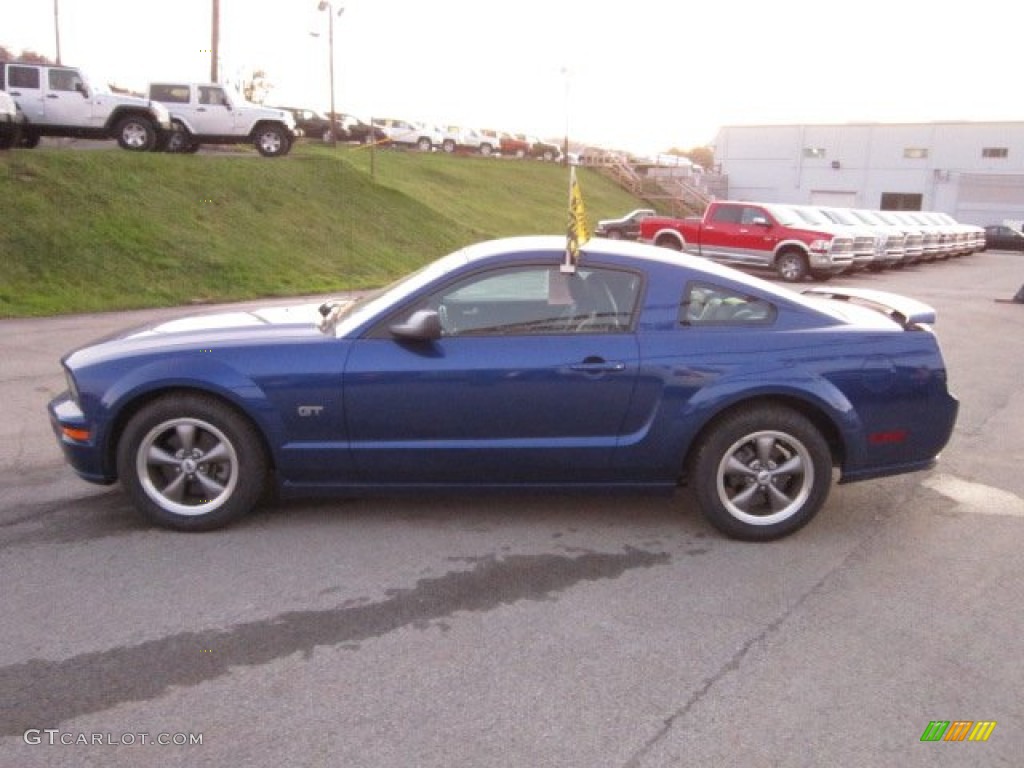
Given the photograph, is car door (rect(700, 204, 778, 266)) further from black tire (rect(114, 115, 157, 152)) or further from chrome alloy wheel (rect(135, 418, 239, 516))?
chrome alloy wheel (rect(135, 418, 239, 516))

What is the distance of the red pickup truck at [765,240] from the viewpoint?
21.2 meters

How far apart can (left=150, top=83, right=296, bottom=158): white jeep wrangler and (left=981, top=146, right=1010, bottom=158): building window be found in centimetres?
4574

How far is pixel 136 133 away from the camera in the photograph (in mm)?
21078

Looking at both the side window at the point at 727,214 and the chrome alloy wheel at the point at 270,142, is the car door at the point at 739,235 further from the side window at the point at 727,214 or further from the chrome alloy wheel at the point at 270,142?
the chrome alloy wheel at the point at 270,142

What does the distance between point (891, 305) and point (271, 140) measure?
21.2 m

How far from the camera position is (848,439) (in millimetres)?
4828

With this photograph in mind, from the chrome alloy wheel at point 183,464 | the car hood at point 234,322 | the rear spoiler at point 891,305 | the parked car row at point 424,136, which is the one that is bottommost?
the chrome alloy wheel at point 183,464

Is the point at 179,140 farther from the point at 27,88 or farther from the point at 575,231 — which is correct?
the point at 575,231

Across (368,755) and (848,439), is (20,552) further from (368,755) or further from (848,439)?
(848,439)

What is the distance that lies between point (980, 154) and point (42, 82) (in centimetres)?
5175

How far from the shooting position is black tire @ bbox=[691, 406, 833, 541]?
15.7ft

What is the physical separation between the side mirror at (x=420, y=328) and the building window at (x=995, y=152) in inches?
2309

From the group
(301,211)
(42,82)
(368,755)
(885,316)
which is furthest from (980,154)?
(368,755)

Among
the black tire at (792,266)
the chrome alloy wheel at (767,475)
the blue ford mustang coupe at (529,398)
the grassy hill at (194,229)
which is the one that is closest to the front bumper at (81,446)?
the blue ford mustang coupe at (529,398)
